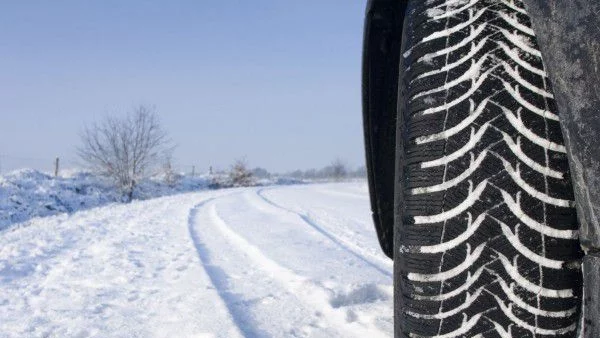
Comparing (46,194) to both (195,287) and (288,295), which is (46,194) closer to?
(195,287)

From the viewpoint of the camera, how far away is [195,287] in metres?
2.43

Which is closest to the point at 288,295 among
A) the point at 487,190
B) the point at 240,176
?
the point at 487,190

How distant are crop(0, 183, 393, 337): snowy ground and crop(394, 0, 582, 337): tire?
948 millimetres

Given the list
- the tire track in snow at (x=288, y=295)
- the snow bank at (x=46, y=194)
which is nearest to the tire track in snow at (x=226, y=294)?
the tire track in snow at (x=288, y=295)

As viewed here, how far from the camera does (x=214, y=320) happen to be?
6.01 ft

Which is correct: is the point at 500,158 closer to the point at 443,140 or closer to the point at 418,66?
the point at 443,140

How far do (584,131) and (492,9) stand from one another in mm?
347

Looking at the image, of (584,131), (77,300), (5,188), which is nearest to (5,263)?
(77,300)

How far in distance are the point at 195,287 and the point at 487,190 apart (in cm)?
199

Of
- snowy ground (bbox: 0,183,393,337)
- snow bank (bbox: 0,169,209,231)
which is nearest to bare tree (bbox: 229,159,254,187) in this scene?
snow bank (bbox: 0,169,209,231)

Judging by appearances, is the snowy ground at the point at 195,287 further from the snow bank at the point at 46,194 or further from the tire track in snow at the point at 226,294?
the snow bank at the point at 46,194

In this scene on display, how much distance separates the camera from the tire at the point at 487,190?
758 millimetres

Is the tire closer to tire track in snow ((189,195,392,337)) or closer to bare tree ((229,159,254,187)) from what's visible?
tire track in snow ((189,195,392,337))

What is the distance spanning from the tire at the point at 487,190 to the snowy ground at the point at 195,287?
0.95 m
